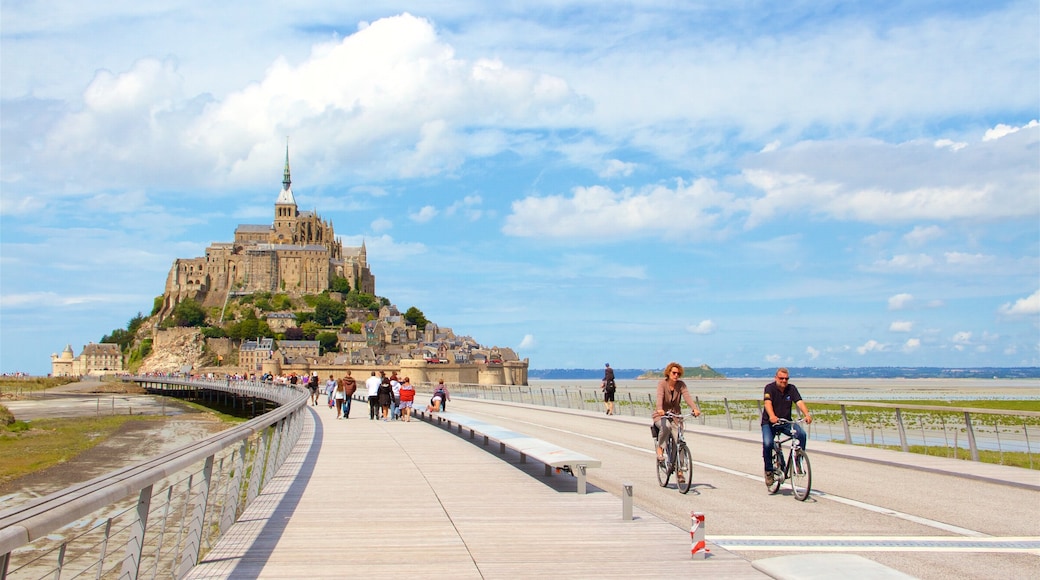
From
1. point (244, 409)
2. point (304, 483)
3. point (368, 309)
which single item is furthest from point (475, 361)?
point (304, 483)

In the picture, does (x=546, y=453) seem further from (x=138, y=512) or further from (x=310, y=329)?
(x=310, y=329)

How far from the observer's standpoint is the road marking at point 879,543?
293 inches

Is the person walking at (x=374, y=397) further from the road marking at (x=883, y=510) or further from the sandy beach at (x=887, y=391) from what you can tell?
the road marking at (x=883, y=510)

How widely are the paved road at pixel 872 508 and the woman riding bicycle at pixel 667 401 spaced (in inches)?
24.7

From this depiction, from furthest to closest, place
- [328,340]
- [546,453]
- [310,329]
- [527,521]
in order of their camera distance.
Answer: [310,329], [328,340], [546,453], [527,521]

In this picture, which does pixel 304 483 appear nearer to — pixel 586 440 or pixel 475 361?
pixel 586 440

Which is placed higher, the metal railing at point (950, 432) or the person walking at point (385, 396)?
the person walking at point (385, 396)

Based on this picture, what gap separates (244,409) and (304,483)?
7421 centimetres

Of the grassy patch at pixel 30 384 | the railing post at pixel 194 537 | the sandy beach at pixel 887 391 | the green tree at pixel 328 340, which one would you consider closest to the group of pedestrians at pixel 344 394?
the sandy beach at pixel 887 391

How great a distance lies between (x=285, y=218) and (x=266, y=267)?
13793 mm

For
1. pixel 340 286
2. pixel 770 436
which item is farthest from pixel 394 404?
pixel 340 286

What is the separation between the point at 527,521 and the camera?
28.9 ft

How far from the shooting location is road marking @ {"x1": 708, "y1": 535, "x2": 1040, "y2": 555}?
7.45 meters

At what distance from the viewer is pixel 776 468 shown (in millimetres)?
10844
